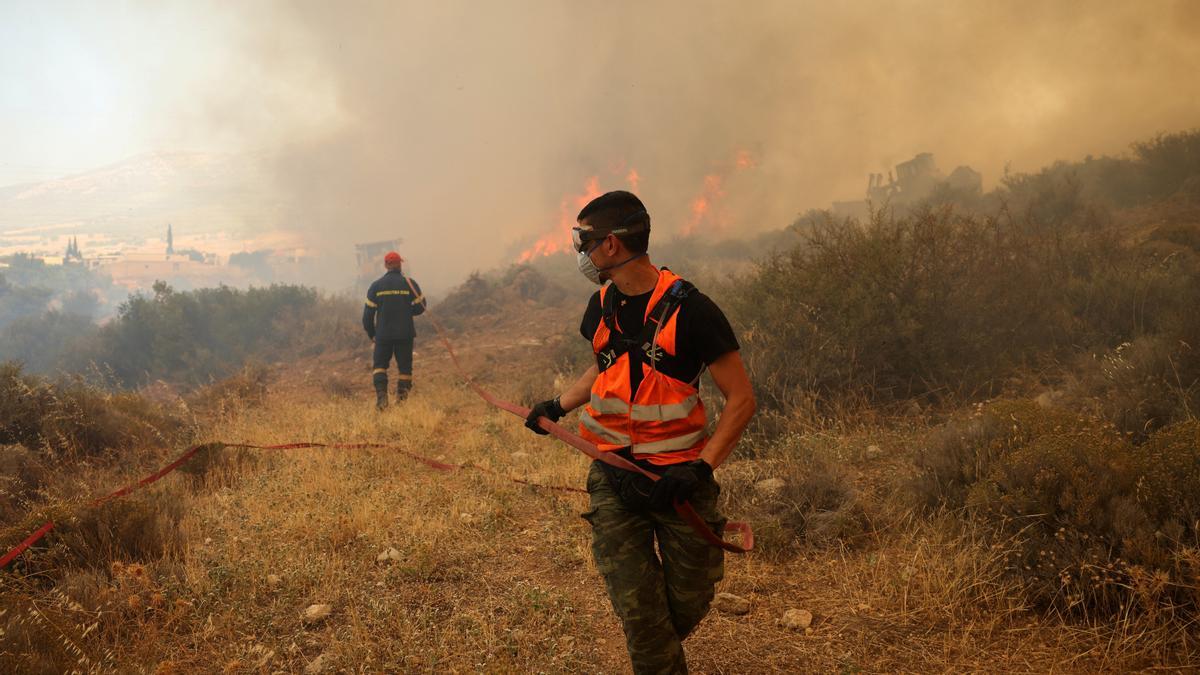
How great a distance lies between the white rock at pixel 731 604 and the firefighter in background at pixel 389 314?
22.5 feet

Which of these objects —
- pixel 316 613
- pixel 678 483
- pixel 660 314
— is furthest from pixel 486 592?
pixel 660 314

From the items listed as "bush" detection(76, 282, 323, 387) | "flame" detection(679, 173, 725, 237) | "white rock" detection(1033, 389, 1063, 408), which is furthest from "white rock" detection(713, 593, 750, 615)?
"flame" detection(679, 173, 725, 237)

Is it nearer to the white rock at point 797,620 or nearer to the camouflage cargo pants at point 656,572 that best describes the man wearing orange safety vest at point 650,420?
the camouflage cargo pants at point 656,572

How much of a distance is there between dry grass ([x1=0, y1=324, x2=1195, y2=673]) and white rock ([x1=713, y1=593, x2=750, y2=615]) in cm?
8

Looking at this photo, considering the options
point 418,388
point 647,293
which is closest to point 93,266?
point 418,388

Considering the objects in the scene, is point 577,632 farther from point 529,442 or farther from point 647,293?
point 529,442

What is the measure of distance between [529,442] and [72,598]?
4262 mm

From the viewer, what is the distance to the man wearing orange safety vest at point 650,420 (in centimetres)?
239

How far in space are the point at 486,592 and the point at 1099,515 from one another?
341 centimetres

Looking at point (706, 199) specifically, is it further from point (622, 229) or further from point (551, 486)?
point (622, 229)

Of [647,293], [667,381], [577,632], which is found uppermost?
[647,293]

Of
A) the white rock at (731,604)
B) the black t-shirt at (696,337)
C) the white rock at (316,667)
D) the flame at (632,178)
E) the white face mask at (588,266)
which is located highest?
the flame at (632,178)

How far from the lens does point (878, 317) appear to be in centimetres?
729

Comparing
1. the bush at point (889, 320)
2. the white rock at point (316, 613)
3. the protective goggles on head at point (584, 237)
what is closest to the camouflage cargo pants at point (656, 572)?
the protective goggles on head at point (584, 237)
